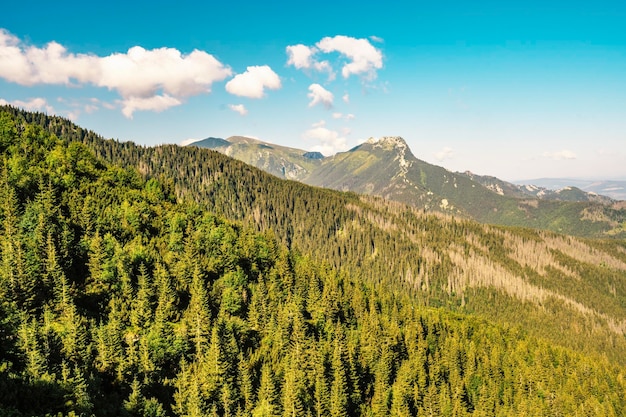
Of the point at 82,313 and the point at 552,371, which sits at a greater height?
the point at 82,313

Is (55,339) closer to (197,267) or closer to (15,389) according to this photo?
(15,389)

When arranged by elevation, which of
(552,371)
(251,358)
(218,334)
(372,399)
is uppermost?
(218,334)

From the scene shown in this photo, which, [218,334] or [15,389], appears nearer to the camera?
[15,389]

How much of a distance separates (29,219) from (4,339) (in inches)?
1602

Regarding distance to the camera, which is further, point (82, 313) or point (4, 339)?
point (82, 313)

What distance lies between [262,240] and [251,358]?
2513 inches

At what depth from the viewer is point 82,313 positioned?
64.1 metres

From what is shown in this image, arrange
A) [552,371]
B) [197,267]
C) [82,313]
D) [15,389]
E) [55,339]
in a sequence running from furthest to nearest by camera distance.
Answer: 1. [552,371]
2. [197,267]
3. [82,313]
4. [55,339]
5. [15,389]

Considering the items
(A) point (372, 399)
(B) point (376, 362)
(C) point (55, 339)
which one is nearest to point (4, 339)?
(C) point (55, 339)

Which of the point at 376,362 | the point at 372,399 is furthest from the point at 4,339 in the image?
the point at 376,362

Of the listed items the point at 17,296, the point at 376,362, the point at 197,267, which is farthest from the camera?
the point at 376,362

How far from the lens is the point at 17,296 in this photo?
192 feet

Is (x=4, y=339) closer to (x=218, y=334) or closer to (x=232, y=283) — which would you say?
(x=218, y=334)

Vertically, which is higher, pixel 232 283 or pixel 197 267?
pixel 197 267
